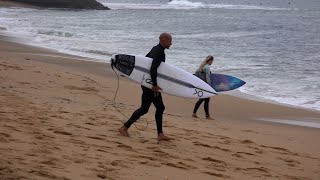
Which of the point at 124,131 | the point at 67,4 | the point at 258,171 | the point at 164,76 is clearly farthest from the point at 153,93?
the point at 67,4

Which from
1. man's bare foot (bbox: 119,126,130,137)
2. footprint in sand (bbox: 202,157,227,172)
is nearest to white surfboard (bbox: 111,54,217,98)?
man's bare foot (bbox: 119,126,130,137)

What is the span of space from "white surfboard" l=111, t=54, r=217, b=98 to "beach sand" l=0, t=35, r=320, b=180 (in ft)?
2.12

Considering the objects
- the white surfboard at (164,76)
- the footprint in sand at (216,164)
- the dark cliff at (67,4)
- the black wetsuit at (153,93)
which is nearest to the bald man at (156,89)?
the black wetsuit at (153,93)

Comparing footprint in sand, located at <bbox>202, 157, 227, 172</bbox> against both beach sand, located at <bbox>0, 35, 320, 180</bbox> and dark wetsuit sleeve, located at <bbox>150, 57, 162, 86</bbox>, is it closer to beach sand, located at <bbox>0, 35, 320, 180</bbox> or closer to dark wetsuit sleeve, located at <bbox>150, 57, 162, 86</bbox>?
beach sand, located at <bbox>0, 35, 320, 180</bbox>

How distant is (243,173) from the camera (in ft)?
17.5

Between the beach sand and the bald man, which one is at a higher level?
the bald man

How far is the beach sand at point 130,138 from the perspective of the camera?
181 inches

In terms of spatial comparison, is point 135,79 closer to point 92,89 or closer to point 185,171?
point 185,171

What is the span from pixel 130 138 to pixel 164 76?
99 centimetres

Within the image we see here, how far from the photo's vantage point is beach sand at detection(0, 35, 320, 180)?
15.1ft

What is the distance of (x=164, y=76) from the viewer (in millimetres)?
6602

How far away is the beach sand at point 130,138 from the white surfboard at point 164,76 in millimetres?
645

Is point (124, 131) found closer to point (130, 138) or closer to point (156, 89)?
point (130, 138)

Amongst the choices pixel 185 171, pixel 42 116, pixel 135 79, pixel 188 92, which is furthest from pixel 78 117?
pixel 185 171
